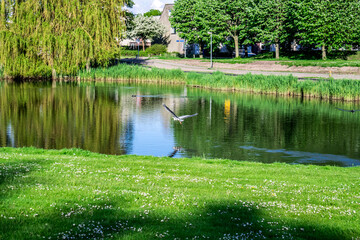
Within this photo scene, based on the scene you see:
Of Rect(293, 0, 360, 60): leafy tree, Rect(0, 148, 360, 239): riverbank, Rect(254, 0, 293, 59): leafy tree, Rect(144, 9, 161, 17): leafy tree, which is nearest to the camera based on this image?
Rect(0, 148, 360, 239): riverbank

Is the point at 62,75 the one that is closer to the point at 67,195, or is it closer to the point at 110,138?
the point at 110,138

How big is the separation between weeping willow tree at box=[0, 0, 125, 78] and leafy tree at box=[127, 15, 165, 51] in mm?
55572

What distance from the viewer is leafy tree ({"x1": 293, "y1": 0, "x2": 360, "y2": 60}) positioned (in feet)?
238

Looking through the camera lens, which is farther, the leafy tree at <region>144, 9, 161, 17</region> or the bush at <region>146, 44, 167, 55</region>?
the leafy tree at <region>144, 9, 161, 17</region>

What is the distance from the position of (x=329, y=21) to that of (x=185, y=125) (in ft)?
162

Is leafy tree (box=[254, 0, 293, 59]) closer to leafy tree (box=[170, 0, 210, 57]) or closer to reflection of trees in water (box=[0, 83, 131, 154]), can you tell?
leafy tree (box=[170, 0, 210, 57])

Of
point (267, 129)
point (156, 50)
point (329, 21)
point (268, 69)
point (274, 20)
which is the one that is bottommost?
point (267, 129)

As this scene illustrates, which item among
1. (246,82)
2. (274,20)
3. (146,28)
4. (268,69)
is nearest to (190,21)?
(146,28)

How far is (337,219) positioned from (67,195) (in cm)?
578

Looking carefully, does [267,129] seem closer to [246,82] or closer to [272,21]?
[246,82]

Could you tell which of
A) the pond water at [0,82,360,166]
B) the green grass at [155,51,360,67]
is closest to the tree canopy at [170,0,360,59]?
the green grass at [155,51,360,67]

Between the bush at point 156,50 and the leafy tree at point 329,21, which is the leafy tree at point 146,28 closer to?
the bush at point 156,50

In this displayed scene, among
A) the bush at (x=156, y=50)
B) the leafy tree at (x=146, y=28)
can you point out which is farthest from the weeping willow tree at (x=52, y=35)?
the leafy tree at (x=146, y=28)

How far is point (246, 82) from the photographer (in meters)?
54.5
